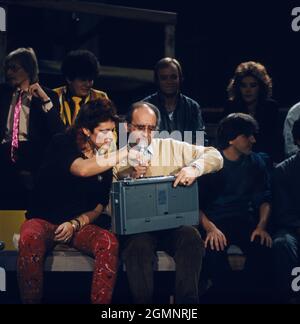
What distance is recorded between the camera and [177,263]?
4.75 m

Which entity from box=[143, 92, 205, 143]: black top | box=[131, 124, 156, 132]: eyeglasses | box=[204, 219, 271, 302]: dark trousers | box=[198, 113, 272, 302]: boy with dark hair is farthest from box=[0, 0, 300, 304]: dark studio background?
box=[131, 124, 156, 132]: eyeglasses

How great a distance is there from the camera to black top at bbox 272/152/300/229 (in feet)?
18.1

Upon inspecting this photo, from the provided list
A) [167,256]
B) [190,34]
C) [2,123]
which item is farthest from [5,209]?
[190,34]

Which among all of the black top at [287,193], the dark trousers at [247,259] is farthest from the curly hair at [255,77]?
the dark trousers at [247,259]

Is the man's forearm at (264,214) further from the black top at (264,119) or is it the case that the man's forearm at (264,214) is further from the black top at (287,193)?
the black top at (264,119)

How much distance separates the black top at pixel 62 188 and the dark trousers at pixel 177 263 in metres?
0.40

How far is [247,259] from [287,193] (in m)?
0.60

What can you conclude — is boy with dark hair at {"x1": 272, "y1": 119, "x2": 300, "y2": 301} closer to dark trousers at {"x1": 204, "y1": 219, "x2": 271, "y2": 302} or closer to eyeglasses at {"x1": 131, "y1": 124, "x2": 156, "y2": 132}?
dark trousers at {"x1": 204, "y1": 219, "x2": 271, "y2": 302}

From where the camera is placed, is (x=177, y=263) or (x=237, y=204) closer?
(x=177, y=263)

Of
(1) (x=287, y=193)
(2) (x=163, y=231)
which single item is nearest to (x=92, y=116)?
(2) (x=163, y=231)

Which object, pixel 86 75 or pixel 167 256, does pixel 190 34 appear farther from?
pixel 167 256

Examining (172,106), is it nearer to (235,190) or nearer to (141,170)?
(235,190)

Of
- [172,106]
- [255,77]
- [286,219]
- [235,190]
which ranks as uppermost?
[255,77]

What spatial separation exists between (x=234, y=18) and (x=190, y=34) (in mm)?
Result: 527
